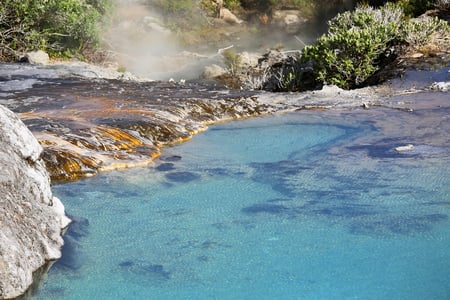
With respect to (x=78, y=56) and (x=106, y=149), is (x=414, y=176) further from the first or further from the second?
(x=78, y=56)

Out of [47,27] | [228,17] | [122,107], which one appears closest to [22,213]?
[122,107]

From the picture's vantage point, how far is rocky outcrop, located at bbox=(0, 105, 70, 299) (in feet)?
13.4

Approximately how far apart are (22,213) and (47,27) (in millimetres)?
13673

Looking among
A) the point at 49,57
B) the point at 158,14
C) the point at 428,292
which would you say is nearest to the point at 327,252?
the point at 428,292

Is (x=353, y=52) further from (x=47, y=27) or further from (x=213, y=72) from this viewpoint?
(x=47, y=27)

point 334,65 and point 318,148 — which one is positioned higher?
point 334,65

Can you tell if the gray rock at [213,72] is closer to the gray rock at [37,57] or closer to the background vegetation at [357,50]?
the background vegetation at [357,50]

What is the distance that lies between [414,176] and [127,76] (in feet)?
32.1

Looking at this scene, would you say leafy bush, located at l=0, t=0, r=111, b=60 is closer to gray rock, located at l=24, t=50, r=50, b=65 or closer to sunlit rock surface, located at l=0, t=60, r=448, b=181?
gray rock, located at l=24, t=50, r=50, b=65

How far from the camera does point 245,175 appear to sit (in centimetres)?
680

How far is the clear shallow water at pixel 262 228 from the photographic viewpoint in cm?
434

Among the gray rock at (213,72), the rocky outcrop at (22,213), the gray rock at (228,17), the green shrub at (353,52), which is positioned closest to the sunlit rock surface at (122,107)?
the green shrub at (353,52)

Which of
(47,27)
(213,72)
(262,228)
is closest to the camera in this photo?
(262,228)

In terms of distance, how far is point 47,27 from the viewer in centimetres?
1698
